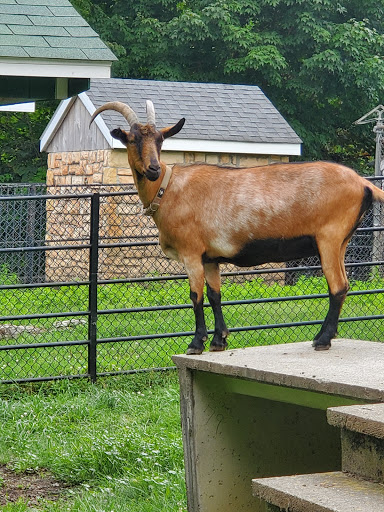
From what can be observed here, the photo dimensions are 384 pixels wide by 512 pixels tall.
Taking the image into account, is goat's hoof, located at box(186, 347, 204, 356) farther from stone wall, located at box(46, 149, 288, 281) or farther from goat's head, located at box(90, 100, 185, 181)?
stone wall, located at box(46, 149, 288, 281)

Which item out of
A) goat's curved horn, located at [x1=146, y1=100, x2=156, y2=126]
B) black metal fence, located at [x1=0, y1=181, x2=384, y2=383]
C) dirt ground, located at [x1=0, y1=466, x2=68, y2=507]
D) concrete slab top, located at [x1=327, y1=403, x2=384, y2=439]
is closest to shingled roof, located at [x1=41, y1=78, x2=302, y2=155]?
black metal fence, located at [x1=0, y1=181, x2=384, y2=383]

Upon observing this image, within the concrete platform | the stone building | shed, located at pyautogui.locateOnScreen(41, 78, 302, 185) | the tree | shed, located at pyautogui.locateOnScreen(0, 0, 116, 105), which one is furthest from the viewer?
the tree

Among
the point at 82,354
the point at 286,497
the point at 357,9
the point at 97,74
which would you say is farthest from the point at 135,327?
the point at 357,9

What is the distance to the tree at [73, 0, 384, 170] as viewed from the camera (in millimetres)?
20031

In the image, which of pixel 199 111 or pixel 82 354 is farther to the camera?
pixel 199 111

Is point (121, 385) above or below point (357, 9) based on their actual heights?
below

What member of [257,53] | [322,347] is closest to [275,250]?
[322,347]

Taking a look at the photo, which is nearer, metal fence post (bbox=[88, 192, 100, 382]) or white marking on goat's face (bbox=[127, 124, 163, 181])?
white marking on goat's face (bbox=[127, 124, 163, 181])

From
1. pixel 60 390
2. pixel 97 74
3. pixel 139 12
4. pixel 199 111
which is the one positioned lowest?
pixel 60 390

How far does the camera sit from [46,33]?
4883 millimetres

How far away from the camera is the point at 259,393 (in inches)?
158

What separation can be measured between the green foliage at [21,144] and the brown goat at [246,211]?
54.2 feet

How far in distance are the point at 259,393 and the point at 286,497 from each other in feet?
3.44

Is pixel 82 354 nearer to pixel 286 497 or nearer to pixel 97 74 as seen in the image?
pixel 97 74
